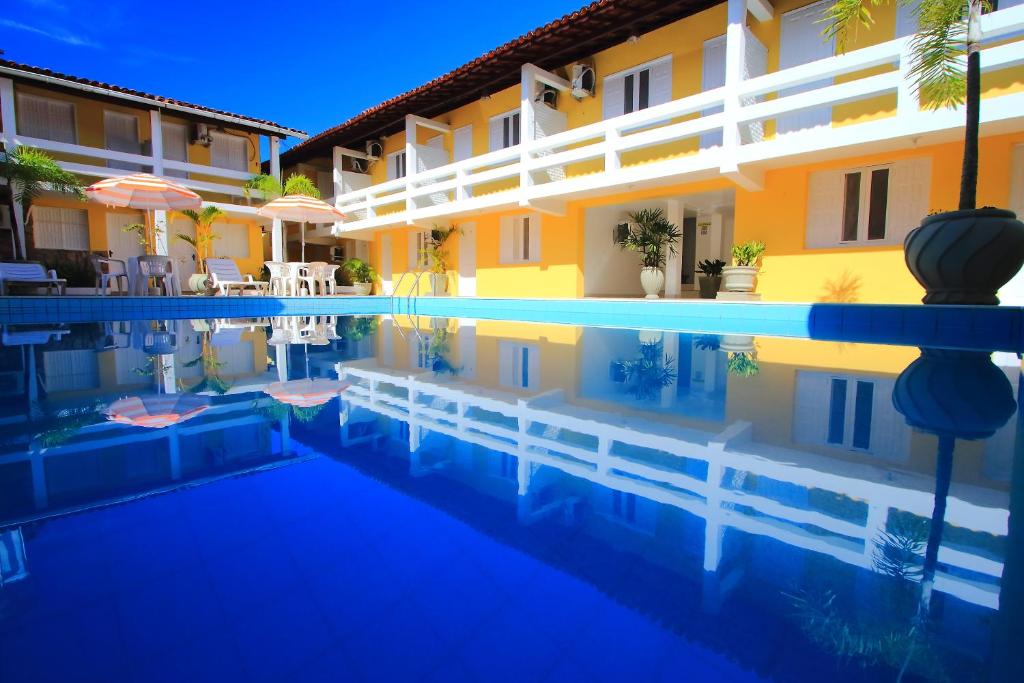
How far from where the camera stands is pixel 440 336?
8.24 m

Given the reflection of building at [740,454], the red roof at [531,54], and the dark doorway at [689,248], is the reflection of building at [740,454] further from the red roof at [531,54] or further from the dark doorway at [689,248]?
the dark doorway at [689,248]

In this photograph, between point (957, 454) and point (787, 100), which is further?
point (787, 100)

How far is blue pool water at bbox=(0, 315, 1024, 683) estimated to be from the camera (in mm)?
1170

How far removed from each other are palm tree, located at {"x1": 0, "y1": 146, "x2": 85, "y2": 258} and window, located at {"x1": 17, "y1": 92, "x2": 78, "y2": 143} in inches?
81.9

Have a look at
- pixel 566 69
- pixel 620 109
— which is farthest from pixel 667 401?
pixel 566 69

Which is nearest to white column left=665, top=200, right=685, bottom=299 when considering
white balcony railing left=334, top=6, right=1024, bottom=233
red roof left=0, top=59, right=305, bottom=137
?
white balcony railing left=334, top=6, right=1024, bottom=233

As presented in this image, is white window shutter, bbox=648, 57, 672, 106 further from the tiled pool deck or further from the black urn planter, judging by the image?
the black urn planter

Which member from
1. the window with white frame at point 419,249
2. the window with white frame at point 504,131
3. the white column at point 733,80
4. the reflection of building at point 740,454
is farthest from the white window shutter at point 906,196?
the window with white frame at point 419,249

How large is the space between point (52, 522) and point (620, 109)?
42.8 feet

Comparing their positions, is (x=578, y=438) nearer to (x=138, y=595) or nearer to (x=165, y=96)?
(x=138, y=595)

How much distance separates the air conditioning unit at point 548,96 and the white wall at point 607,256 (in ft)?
9.35

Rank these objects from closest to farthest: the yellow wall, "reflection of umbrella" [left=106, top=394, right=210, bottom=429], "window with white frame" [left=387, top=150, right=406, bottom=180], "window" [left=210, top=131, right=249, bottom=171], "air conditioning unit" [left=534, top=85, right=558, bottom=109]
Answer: "reflection of umbrella" [left=106, top=394, right=210, bottom=429], the yellow wall, "air conditioning unit" [left=534, top=85, right=558, bottom=109], "window" [left=210, top=131, right=249, bottom=171], "window with white frame" [left=387, top=150, right=406, bottom=180]

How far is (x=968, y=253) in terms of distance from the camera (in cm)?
633

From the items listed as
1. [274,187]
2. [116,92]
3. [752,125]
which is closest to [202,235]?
[274,187]
